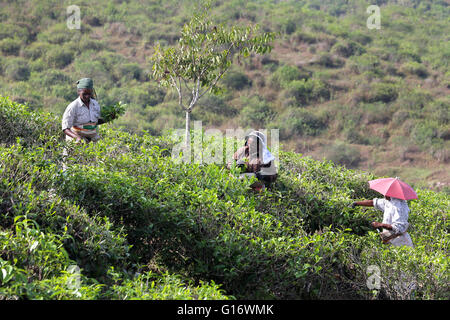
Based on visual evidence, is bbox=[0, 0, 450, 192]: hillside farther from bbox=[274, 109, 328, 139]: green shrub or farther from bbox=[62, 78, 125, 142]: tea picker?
bbox=[62, 78, 125, 142]: tea picker

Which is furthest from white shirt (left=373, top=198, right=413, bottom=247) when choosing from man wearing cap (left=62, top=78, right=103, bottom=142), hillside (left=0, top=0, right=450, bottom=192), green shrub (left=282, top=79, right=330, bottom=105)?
green shrub (left=282, top=79, right=330, bottom=105)

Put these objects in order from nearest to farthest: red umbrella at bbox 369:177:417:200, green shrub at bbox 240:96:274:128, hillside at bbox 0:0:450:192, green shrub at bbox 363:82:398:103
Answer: red umbrella at bbox 369:177:417:200 → hillside at bbox 0:0:450:192 → green shrub at bbox 240:96:274:128 → green shrub at bbox 363:82:398:103

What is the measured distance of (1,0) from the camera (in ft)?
95.3

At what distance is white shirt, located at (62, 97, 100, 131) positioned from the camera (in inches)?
231

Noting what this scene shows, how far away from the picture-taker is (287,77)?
23.9 meters

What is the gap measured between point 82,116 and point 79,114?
0.05 meters

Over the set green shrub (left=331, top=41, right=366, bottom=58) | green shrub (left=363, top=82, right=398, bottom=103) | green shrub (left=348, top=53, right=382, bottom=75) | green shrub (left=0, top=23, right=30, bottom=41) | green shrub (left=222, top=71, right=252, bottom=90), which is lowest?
green shrub (left=363, top=82, right=398, bottom=103)

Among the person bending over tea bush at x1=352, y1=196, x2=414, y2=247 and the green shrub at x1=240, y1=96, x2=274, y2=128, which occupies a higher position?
the person bending over tea bush at x1=352, y1=196, x2=414, y2=247

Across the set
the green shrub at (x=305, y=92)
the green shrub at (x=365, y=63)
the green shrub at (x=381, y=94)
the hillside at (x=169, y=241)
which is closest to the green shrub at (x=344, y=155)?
the green shrub at (x=305, y=92)

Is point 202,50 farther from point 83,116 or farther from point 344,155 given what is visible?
point 344,155

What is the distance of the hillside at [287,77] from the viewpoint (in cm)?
1920

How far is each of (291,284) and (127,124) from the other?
14049mm

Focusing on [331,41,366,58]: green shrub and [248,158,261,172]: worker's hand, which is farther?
[331,41,366,58]: green shrub

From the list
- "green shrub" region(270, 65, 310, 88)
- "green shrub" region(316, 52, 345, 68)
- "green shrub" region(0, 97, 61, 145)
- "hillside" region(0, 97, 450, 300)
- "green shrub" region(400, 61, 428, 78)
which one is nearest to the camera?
"hillside" region(0, 97, 450, 300)
